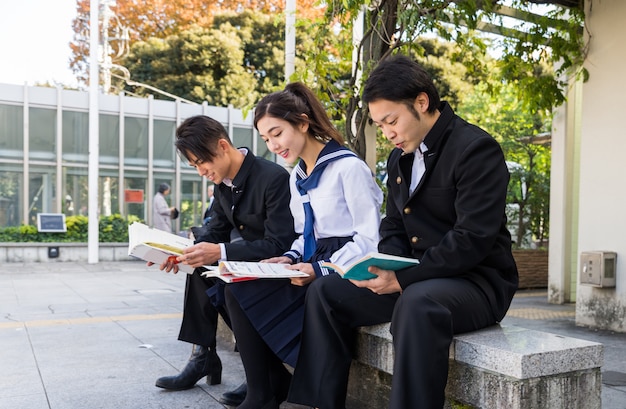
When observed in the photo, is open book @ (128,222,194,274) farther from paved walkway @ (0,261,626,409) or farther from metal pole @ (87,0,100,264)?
metal pole @ (87,0,100,264)

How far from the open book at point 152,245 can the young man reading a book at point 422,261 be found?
34.0 inches

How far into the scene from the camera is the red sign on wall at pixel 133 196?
57.8ft

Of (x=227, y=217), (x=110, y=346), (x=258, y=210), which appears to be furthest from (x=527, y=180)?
(x=258, y=210)

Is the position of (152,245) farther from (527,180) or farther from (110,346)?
(527,180)

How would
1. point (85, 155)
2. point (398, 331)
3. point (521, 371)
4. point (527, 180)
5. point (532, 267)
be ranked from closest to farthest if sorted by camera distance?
point (521, 371)
point (398, 331)
point (532, 267)
point (527, 180)
point (85, 155)

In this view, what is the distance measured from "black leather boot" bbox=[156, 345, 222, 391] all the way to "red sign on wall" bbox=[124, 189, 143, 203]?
14660 mm

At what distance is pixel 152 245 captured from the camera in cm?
296

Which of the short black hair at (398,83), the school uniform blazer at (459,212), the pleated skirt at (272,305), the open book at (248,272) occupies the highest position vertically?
the short black hair at (398,83)

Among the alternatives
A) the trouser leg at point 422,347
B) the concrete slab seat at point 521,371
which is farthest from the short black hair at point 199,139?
the concrete slab seat at point 521,371

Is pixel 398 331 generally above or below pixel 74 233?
above

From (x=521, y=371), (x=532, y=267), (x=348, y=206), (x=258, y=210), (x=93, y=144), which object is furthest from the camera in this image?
(x=93, y=144)

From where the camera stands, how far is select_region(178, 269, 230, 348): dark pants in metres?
3.53

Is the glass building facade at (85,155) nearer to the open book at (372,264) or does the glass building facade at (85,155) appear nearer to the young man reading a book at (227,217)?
the young man reading a book at (227,217)

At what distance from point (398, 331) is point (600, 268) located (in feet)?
15.1
